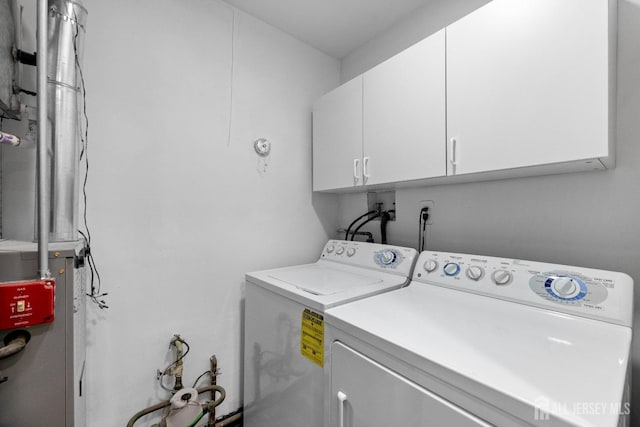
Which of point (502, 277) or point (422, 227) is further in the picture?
point (422, 227)

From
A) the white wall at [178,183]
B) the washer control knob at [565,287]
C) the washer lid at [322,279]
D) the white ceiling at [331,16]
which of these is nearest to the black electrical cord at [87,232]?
the white wall at [178,183]

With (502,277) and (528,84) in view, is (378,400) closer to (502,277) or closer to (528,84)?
(502,277)

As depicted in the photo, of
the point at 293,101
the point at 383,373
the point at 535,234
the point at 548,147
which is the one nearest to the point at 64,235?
the point at 383,373

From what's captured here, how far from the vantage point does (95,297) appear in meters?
1.22

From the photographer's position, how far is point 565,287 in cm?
94

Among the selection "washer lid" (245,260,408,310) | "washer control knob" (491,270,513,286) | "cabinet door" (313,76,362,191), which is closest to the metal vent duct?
"washer lid" (245,260,408,310)

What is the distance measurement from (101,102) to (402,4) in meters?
1.77

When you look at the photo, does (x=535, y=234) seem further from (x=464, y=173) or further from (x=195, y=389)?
(x=195, y=389)

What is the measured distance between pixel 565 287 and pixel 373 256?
865mm

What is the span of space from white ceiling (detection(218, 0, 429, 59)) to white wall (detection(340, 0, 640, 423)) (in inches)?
8.4

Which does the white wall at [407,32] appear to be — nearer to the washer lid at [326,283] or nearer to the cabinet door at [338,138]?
the cabinet door at [338,138]

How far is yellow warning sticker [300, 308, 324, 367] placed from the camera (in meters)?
1.01

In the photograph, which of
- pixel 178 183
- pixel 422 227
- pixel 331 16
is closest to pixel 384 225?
pixel 422 227

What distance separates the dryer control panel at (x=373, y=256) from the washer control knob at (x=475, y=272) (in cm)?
30
